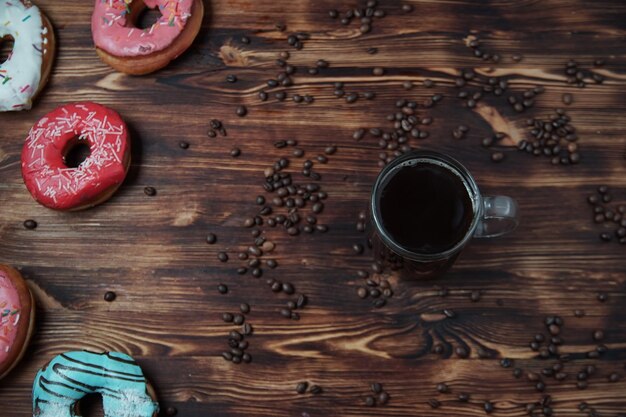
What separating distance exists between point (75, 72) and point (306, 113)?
664mm

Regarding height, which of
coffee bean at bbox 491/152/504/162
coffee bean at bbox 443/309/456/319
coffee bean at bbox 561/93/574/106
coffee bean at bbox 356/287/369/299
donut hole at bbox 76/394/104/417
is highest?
coffee bean at bbox 561/93/574/106

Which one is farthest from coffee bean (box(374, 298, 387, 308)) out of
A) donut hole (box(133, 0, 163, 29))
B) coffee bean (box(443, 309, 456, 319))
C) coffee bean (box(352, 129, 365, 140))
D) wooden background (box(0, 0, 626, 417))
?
donut hole (box(133, 0, 163, 29))

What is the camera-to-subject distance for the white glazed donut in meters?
1.73

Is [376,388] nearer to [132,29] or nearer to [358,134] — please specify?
[358,134]

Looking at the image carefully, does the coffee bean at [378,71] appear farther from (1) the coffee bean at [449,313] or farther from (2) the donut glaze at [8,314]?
(2) the donut glaze at [8,314]

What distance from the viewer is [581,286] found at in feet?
5.55

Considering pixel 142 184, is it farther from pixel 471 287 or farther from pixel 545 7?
pixel 545 7

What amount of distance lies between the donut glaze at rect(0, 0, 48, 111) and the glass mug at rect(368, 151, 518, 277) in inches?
38.7

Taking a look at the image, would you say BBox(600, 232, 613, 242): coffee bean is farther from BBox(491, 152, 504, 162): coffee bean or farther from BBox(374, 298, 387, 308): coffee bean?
BBox(374, 298, 387, 308): coffee bean

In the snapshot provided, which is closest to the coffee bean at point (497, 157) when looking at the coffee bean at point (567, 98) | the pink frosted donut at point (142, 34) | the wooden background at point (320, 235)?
the wooden background at point (320, 235)

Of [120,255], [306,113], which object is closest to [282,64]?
[306,113]

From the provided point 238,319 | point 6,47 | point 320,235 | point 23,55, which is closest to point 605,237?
point 320,235

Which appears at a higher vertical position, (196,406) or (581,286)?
(581,286)

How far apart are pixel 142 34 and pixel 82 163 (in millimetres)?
381
